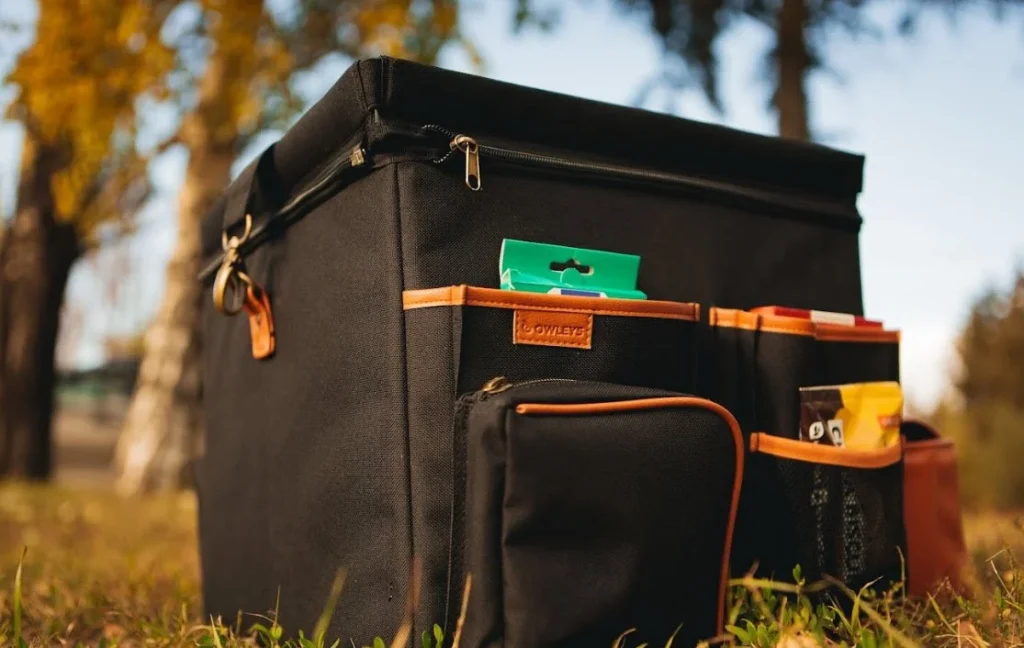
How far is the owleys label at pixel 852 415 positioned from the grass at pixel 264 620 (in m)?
0.23

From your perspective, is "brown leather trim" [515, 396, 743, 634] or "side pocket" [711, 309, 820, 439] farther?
"side pocket" [711, 309, 820, 439]

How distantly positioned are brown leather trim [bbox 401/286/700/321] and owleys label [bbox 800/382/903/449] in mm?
299

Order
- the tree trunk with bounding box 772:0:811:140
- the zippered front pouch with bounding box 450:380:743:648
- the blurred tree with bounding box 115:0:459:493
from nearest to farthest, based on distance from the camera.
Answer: the zippered front pouch with bounding box 450:380:743:648
the tree trunk with bounding box 772:0:811:140
the blurred tree with bounding box 115:0:459:493

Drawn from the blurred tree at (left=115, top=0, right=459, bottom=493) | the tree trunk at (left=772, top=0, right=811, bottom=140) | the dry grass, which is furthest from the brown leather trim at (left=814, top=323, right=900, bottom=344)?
the blurred tree at (left=115, top=0, right=459, bottom=493)

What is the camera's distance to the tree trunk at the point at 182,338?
519 centimetres

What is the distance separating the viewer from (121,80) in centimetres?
476

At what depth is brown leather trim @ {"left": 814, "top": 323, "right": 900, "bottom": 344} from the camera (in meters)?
1.50

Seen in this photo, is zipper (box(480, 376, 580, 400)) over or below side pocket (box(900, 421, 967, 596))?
over

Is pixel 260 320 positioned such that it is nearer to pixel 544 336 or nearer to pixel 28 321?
pixel 544 336

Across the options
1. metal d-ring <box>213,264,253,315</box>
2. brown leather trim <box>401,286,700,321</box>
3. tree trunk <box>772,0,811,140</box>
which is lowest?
brown leather trim <box>401,286,700,321</box>

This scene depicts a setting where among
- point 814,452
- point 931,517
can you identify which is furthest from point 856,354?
point 931,517

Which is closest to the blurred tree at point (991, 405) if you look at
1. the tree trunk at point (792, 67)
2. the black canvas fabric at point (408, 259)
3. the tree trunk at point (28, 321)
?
the tree trunk at point (792, 67)

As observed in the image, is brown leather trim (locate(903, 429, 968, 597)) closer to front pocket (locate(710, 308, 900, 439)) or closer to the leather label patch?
front pocket (locate(710, 308, 900, 439))

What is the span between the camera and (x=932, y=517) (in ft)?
5.39
